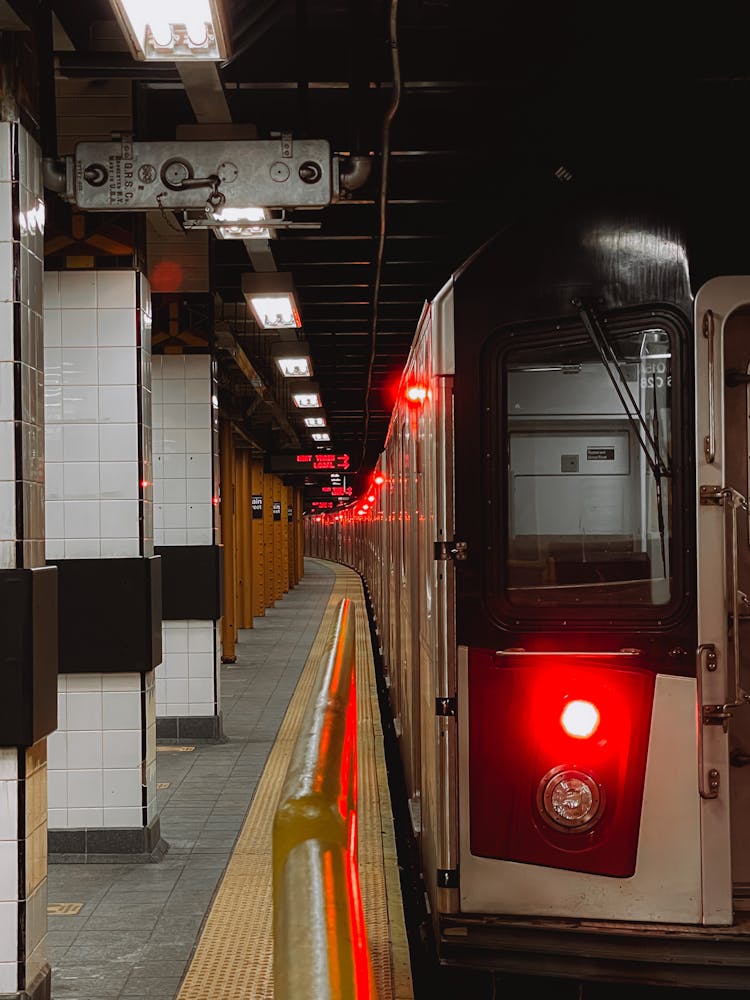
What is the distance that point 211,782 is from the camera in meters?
7.39

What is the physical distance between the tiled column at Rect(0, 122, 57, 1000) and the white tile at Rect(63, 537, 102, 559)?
188cm

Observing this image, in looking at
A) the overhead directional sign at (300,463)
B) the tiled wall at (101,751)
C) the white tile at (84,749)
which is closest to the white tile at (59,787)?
the tiled wall at (101,751)

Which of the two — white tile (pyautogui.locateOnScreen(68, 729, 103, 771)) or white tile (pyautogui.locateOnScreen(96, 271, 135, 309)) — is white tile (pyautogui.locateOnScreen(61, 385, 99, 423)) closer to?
white tile (pyautogui.locateOnScreen(96, 271, 135, 309))

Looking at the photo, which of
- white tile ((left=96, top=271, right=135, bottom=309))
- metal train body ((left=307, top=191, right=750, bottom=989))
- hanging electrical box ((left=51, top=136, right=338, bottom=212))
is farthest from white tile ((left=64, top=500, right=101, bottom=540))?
metal train body ((left=307, top=191, right=750, bottom=989))

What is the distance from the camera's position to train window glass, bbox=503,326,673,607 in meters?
3.29

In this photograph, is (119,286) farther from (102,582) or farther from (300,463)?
(300,463)

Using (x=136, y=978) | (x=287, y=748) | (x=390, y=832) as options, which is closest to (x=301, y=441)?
(x=287, y=748)

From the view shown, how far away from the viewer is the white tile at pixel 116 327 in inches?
219

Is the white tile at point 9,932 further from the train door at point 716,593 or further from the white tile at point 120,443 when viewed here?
the white tile at point 120,443

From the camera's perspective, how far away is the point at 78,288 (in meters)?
5.56

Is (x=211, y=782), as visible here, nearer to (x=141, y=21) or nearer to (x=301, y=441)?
(x=141, y=21)

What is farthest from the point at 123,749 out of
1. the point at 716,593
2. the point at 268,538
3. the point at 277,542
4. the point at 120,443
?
the point at 277,542

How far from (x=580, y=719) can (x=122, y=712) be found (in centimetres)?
307

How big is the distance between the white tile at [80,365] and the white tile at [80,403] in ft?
0.11
